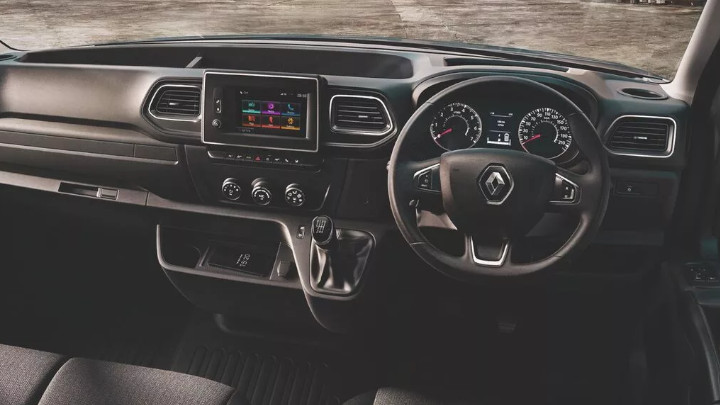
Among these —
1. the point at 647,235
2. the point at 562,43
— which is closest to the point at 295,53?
the point at 647,235

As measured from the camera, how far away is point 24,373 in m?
1.70

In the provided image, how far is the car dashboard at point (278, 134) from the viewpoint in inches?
75.7

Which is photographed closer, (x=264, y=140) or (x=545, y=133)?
(x=545, y=133)

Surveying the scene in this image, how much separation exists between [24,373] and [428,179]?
3.84 feet

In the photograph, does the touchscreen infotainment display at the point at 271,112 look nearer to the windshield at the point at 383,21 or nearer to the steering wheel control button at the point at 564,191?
the steering wheel control button at the point at 564,191

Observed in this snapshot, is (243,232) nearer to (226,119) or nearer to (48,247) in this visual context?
(226,119)

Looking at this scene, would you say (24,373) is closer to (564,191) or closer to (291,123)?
(291,123)

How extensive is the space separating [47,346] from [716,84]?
272cm

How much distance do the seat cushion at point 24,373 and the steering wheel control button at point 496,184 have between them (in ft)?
3.98

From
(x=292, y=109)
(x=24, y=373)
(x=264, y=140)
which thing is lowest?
(x=24, y=373)

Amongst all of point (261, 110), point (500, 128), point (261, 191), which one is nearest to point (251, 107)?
point (261, 110)

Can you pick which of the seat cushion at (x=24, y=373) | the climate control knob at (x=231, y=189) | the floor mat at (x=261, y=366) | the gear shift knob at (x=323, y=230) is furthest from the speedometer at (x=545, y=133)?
the seat cushion at (x=24, y=373)

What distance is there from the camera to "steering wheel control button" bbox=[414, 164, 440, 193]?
67.3 inches

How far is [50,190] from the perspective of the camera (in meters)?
2.42
